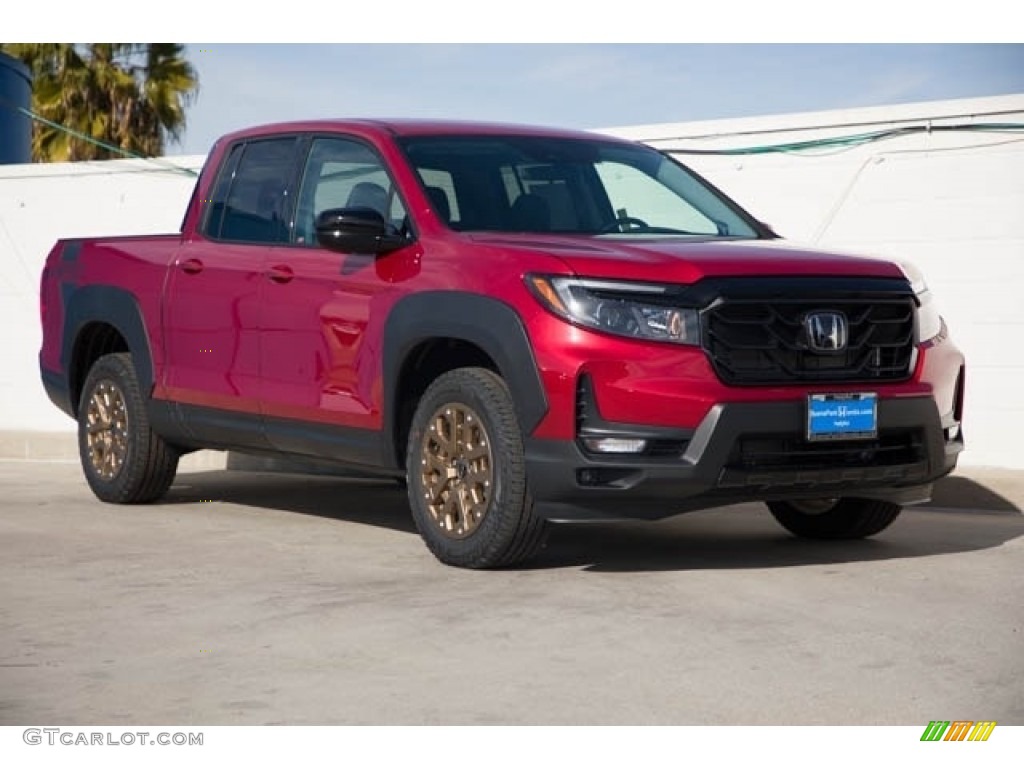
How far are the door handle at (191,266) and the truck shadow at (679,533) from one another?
1.47 metres

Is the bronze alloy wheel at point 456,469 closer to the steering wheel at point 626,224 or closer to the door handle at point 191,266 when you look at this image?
the steering wheel at point 626,224

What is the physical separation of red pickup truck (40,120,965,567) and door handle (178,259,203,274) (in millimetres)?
11

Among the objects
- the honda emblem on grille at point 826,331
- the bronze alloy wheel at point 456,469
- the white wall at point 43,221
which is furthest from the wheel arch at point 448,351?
the white wall at point 43,221

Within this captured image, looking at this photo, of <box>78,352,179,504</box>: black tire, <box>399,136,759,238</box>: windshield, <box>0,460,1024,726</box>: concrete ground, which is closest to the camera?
<box>0,460,1024,726</box>: concrete ground

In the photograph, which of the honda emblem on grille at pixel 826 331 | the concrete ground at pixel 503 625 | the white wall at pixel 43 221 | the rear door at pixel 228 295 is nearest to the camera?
the concrete ground at pixel 503 625

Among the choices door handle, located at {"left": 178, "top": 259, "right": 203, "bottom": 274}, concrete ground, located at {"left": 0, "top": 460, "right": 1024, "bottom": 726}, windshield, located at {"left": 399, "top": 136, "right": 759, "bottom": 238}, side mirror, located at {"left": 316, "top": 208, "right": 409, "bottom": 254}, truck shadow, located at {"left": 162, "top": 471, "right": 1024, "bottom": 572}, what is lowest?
truck shadow, located at {"left": 162, "top": 471, "right": 1024, "bottom": 572}

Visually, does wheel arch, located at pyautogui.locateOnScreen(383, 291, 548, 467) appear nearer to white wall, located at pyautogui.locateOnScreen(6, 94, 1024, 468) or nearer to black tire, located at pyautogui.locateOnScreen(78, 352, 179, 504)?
black tire, located at pyautogui.locateOnScreen(78, 352, 179, 504)

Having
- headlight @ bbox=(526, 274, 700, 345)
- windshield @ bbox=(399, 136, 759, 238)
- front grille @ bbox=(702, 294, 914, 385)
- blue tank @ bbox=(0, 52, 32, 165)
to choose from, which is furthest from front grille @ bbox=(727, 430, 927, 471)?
blue tank @ bbox=(0, 52, 32, 165)

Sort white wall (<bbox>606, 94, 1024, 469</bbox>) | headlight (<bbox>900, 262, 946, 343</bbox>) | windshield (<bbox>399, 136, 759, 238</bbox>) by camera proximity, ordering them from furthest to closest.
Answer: white wall (<bbox>606, 94, 1024, 469</bbox>)
windshield (<bbox>399, 136, 759, 238</bbox>)
headlight (<bbox>900, 262, 946, 343</bbox>)

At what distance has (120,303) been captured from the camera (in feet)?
32.2

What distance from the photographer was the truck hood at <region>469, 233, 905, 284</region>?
276 inches

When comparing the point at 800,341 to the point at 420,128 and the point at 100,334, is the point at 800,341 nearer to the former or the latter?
the point at 420,128

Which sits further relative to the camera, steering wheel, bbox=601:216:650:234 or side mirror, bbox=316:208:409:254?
steering wheel, bbox=601:216:650:234
